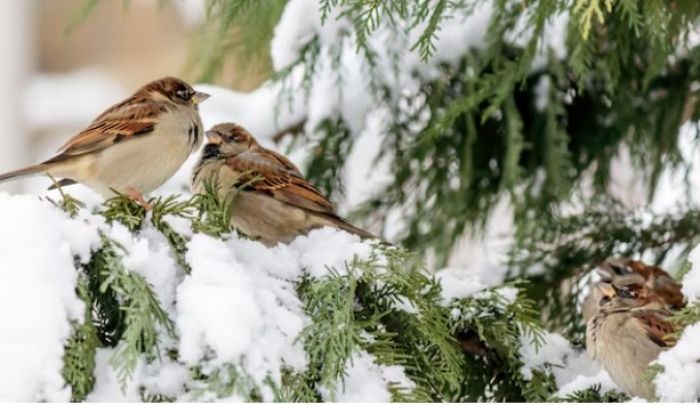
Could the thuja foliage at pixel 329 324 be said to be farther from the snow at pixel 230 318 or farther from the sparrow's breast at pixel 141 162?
the sparrow's breast at pixel 141 162

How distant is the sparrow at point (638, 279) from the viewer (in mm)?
2174

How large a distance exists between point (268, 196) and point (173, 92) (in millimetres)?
277

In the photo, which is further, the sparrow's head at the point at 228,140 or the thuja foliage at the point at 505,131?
the thuja foliage at the point at 505,131

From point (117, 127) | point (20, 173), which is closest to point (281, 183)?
point (117, 127)

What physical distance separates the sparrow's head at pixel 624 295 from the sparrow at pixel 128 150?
2.58 ft

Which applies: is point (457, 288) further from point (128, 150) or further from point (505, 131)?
point (505, 131)

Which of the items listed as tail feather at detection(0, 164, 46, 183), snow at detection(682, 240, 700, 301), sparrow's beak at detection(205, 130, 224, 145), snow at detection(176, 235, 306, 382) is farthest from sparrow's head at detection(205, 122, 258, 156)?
snow at detection(682, 240, 700, 301)

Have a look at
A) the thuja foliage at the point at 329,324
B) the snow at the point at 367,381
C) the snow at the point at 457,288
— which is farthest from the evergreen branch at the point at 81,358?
the snow at the point at 457,288

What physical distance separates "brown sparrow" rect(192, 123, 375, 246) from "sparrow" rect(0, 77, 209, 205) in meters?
0.07

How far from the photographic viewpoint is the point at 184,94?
6.84 ft

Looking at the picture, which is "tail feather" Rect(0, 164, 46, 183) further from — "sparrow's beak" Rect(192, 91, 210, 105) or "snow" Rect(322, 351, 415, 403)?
"snow" Rect(322, 351, 415, 403)

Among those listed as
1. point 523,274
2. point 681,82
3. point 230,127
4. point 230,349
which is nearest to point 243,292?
point 230,349

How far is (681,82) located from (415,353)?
1230mm

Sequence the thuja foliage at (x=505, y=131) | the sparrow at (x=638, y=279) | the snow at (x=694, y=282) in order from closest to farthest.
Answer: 1. the snow at (x=694, y=282)
2. the sparrow at (x=638, y=279)
3. the thuja foliage at (x=505, y=131)
